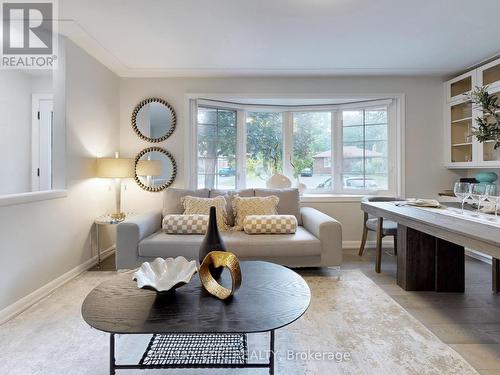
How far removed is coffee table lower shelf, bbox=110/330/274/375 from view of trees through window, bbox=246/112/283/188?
9.31 feet

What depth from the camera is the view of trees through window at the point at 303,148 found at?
412 cm

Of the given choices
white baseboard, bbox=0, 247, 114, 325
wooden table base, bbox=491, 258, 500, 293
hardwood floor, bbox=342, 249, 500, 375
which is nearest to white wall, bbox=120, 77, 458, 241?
white baseboard, bbox=0, 247, 114, 325

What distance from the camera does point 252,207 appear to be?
3213 millimetres

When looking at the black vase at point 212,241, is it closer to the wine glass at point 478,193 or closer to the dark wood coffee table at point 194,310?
the dark wood coffee table at point 194,310

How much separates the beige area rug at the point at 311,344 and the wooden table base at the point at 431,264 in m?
0.45

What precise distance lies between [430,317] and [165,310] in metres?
1.90

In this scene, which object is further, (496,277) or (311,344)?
(496,277)

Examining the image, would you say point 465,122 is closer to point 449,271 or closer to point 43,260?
point 449,271

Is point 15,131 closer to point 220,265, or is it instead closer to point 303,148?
point 220,265

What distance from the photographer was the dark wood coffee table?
1.17 m

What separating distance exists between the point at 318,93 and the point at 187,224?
2.46 meters

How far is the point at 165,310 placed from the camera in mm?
1292

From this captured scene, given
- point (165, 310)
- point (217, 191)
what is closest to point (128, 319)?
point (165, 310)

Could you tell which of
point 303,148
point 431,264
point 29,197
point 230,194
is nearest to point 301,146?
point 303,148
